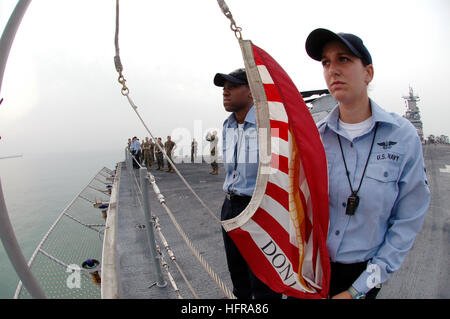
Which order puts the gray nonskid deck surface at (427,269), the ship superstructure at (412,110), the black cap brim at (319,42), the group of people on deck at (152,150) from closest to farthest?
the black cap brim at (319,42) < the gray nonskid deck surface at (427,269) < the group of people on deck at (152,150) < the ship superstructure at (412,110)

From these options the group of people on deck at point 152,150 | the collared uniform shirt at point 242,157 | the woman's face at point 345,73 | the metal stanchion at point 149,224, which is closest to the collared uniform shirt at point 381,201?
the woman's face at point 345,73

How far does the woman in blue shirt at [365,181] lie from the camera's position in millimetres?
967

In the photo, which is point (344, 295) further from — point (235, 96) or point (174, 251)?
point (174, 251)

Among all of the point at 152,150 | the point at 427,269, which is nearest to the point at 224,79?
the point at 427,269

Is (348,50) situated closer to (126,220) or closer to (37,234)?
(126,220)

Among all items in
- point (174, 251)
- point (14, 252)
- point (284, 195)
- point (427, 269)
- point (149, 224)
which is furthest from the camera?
point (174, 251)

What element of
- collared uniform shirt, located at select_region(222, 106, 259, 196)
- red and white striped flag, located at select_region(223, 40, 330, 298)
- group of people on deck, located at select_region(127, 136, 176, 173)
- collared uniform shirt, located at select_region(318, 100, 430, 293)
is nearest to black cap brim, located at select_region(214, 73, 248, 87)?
collared uniform shirt, located at select_region(222, 106, 259, 196)

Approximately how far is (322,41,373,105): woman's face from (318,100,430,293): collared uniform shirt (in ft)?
0.43

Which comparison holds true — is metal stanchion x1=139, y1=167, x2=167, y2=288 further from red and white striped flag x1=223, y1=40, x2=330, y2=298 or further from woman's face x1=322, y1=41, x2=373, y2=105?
woman's face x1=322, y1=41, x2=373, y2=105

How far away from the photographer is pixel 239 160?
172 cm

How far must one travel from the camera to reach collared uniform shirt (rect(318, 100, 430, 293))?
96cm

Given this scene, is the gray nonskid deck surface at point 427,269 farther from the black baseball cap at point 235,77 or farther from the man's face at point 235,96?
the black baseball cap at point 235,77

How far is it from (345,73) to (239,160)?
91cm
